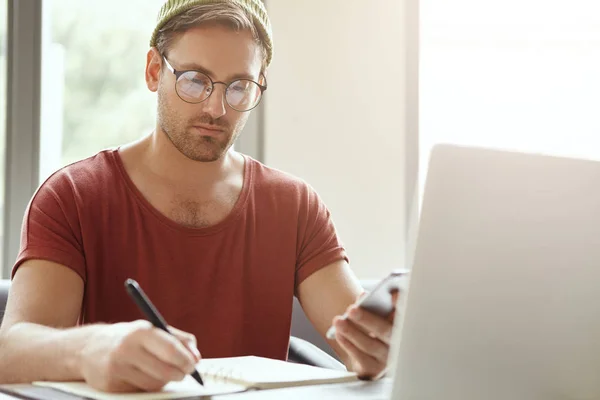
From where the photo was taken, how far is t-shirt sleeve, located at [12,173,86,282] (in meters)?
1.50

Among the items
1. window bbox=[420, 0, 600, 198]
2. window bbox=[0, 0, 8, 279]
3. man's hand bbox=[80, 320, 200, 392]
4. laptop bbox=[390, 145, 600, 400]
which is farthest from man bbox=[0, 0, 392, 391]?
window bbox=[420, 0, 600, 198]

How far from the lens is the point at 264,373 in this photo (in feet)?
3.63

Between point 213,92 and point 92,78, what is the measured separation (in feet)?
4.39

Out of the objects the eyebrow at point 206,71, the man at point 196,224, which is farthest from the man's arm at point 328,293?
the eyebrow at point 206,71

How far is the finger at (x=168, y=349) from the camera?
37.3 inches

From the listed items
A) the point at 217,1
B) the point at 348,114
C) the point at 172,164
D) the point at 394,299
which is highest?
the point at 217,1

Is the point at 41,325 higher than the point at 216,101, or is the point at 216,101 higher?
the point at 216,101

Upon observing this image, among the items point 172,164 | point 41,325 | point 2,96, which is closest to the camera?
point 41,325

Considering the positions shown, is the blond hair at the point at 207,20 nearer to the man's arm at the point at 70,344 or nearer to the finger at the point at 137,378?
the man's arm at the point at 70,344

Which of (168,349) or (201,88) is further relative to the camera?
(201,88)

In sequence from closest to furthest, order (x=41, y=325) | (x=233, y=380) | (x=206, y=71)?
(x=233, y=380), (x=41, y=325), (x=206, y=71)

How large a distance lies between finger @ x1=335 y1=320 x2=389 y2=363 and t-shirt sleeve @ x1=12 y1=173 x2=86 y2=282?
0.60 meters

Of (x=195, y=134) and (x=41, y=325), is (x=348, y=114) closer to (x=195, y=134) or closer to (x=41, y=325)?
(x=195, y=134)

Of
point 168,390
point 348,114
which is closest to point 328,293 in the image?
point 168,390
